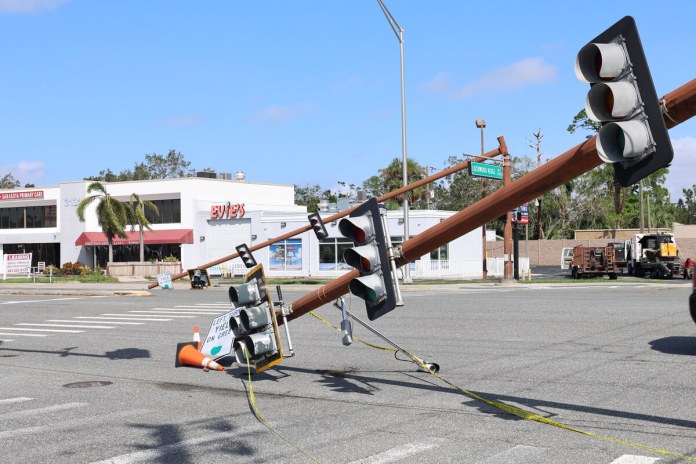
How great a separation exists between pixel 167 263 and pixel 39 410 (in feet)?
163

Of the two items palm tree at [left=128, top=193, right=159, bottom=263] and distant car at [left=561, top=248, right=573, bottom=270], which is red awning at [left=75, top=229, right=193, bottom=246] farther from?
distant car at [left=561, top=248, right=573, bottom=270]

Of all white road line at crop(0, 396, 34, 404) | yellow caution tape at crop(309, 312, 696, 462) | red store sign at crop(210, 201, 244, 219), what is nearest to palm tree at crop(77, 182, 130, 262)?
red store sign at crop(210, 201, 244, 219)

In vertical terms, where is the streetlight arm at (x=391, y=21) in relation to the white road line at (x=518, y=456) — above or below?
above

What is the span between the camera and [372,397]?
393 inches

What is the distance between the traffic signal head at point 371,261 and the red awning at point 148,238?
57.3 metres

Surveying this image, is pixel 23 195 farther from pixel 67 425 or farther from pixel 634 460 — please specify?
pixel 634 460

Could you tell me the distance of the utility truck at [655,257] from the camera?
4553 centimetres

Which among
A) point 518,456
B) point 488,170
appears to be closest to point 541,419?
point 518,456

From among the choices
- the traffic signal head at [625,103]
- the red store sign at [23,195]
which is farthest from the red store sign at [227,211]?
the traffic signal head at [625,103]

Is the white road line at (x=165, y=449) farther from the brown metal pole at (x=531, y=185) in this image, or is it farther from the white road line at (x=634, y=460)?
the white road line at (x=634, y=460)

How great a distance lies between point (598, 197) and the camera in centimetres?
7750

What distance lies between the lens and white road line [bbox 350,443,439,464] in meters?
6.87

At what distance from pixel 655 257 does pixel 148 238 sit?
39.2 metres

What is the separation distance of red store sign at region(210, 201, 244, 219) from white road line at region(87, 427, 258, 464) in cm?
5089
